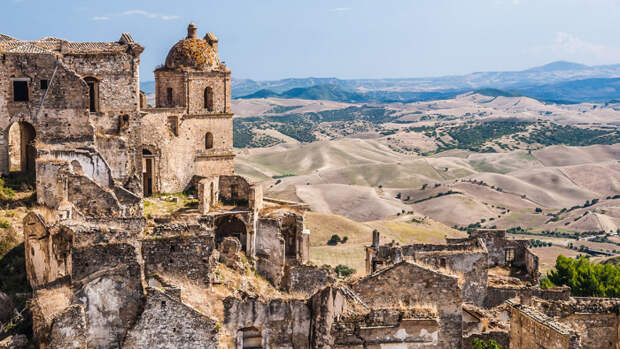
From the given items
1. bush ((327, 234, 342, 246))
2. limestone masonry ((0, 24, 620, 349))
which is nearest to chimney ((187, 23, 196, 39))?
limestone masonry ((0, 24, 620, 349))

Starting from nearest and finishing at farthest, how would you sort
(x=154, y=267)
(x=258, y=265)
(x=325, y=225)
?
(x=154, y=267)
(x=258, y=265)
(x=325, y=225)

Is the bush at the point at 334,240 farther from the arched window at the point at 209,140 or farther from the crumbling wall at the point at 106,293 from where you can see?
the crumbling wall at the point at 106,293

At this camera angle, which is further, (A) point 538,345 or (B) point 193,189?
(B) point 193,189

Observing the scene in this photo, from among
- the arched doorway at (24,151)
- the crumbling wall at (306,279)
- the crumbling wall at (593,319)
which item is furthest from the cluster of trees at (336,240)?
the crumbling wall at (593,319)

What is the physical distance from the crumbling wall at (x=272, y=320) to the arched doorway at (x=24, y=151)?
607 inches

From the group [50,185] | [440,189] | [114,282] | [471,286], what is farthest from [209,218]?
[440,189]

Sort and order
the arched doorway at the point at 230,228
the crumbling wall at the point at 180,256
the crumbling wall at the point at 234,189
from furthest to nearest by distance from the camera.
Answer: the crumbling wall at the point at 234,189
the arched doorway at the point at 230,228
the crumbling wall at the point at 180,256

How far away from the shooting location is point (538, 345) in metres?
16.7

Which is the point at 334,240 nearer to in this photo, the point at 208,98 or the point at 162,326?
the point at 208,98

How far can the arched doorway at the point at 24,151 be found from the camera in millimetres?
29375

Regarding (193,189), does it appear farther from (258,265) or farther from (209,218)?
(209,218)

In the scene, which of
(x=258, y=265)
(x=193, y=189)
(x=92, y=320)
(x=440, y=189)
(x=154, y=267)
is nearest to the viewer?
(x=92, y=320)

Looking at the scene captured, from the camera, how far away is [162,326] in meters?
16.3

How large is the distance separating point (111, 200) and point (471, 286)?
14.5 metres
